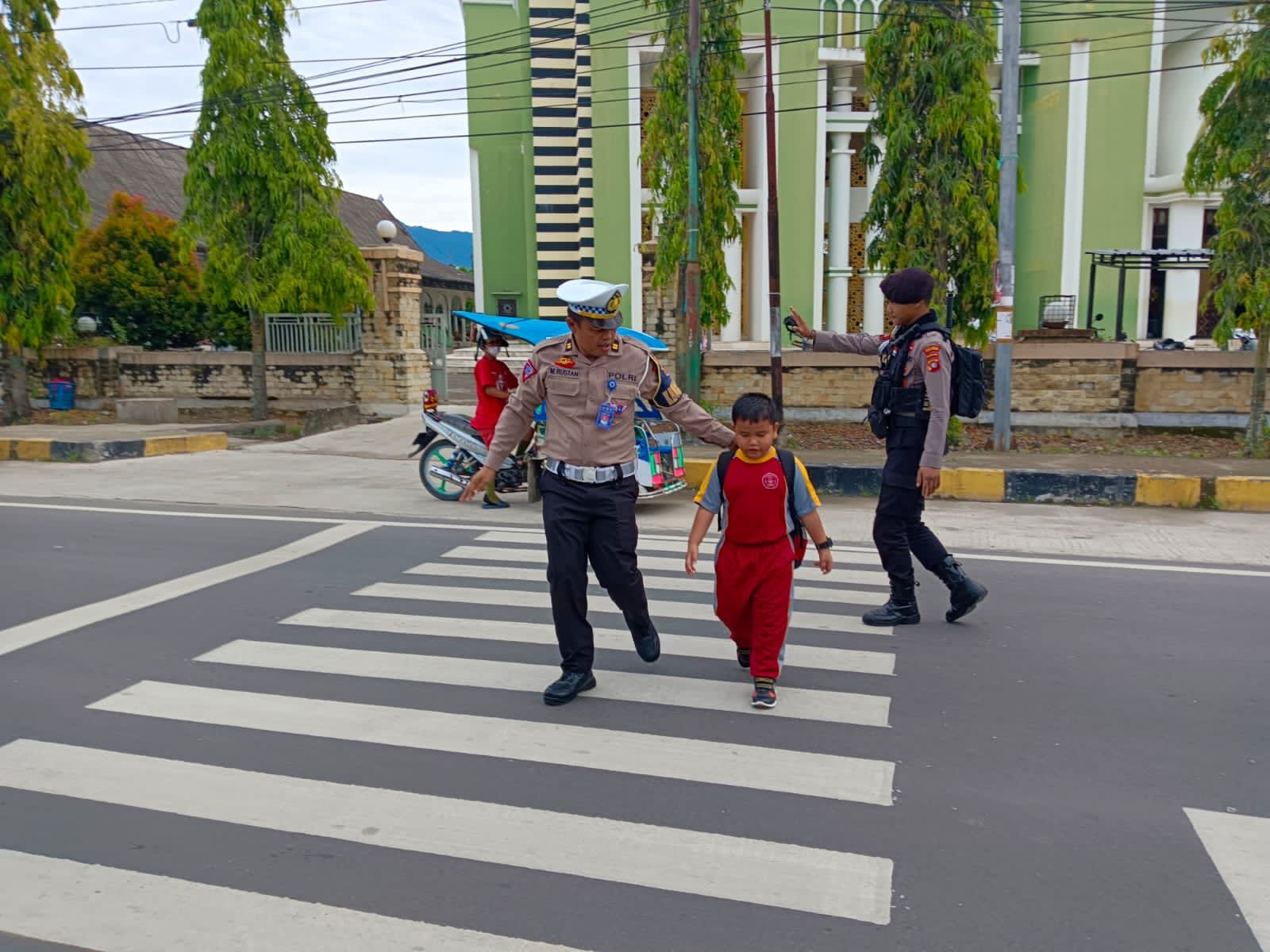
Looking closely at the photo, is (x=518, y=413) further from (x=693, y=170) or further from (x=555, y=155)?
(x=555, y=155)

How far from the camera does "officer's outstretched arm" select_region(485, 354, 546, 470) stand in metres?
4.75

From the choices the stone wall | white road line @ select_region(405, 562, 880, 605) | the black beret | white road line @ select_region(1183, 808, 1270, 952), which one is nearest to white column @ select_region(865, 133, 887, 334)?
the stone wall

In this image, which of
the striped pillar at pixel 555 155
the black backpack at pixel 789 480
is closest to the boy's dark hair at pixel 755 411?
the black backpack at pixel 789 480

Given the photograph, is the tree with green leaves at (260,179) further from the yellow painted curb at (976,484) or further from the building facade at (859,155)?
the yellow painted curb at (976,484)

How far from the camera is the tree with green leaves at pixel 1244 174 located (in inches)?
506

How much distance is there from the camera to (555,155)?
30047 millimetres

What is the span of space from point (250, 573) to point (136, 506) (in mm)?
3667

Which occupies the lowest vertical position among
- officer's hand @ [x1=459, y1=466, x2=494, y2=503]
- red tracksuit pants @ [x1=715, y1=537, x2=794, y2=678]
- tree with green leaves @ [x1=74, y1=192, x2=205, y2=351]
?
red tracksuit pants @ [x1=715, y1=537, x2=794, y2=678]

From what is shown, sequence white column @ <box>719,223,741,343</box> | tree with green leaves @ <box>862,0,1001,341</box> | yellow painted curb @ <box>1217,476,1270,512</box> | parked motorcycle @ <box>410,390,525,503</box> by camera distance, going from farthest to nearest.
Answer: white column @ <box>719,223,741,343</box> < tree with green leaves @ <box>862,0,1001,341</box> < parked motorcycle @ <box>410,390,525,503</box> < yellow painted curb @ <box>1217,476,1270,512</box>

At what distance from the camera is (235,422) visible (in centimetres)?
1944

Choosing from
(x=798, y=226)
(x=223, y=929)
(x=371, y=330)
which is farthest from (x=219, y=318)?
(x=223, y=929)

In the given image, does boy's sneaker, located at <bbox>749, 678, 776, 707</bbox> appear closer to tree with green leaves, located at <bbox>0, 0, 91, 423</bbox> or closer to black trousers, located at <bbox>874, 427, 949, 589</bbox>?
black trousers, located at <bbox>874, 427, 949, 589</bbox>

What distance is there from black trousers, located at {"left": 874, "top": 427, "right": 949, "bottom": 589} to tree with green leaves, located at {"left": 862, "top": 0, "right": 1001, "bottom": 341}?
967cm

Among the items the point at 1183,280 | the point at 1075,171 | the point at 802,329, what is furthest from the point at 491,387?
the point at 1183,280
